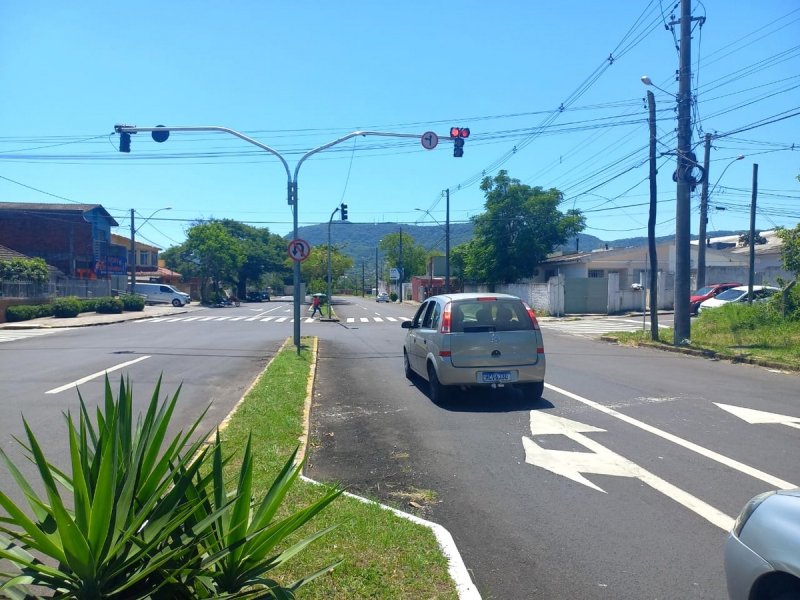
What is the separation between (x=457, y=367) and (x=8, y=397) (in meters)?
A: 6.97

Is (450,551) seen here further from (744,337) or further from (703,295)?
(703,295)

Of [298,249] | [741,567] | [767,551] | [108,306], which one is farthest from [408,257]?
[767,551]

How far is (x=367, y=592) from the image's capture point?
3.94 metres

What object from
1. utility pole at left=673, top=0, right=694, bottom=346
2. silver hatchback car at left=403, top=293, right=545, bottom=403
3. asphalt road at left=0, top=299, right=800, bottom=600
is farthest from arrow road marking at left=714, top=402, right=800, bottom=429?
utility pole at left=673, top=0, right=694, bottom=346

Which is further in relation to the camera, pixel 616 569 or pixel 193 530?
pixel 616 569

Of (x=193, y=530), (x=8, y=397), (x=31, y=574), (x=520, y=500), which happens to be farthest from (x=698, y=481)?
(x=8, y=397)

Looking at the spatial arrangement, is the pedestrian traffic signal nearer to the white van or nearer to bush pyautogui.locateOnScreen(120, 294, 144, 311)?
bush pyautogui.locateOnScreen(120, 294, 144, 311)

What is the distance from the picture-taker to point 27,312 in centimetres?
3344

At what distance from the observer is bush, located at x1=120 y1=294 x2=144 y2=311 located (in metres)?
44.5

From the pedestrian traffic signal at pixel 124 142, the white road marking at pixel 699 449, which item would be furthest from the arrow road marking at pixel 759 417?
the pedestrian traffic signal at pixel 124 142

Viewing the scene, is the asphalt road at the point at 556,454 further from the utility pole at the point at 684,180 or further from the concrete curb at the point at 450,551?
the utility pole at the point at 684,180

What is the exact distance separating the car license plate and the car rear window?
65 centimetres

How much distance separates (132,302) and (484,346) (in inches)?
1563

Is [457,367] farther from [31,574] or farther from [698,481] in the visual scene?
[31,574]
